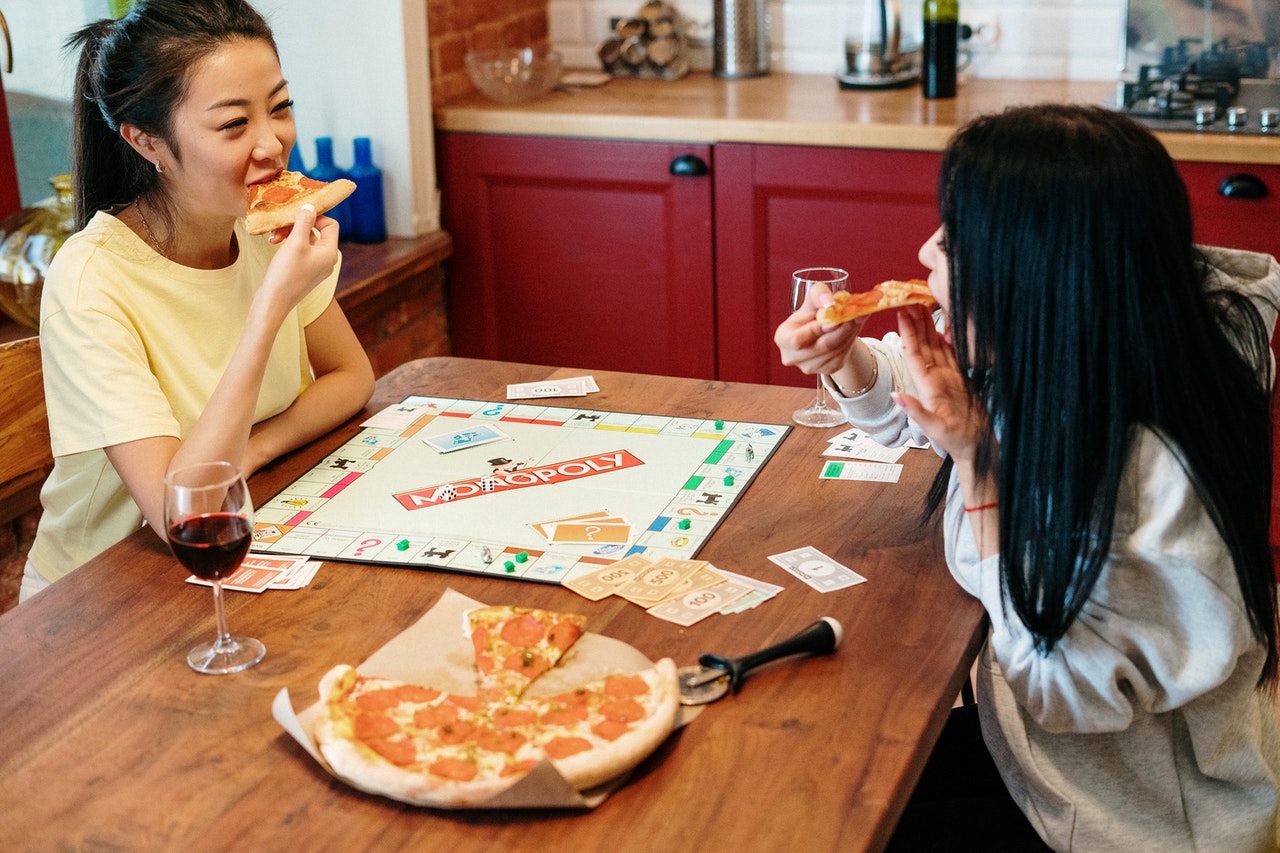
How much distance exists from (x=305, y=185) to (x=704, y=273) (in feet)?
5.31

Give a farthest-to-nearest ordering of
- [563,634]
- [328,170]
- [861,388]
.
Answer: [328,170] < [861,388] < [563,634]

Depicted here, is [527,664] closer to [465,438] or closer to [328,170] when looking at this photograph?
[465,438]

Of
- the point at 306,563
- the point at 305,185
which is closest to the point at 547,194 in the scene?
the point at 305,185

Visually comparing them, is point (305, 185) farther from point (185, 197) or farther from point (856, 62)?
point (856, 62)

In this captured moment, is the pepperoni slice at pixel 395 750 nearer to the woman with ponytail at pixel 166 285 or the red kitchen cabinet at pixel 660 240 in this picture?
the woman with ponytail at pixel 166 285

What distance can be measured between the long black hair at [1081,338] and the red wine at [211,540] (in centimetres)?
80

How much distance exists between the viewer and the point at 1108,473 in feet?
4.34

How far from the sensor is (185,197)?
1971mm

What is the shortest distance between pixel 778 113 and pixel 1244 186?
3.65 feet

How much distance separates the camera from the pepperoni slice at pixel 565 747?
117 centimetres

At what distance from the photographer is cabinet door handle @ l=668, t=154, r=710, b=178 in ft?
10.9

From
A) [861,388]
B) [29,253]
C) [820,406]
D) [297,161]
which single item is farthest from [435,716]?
[297,161]

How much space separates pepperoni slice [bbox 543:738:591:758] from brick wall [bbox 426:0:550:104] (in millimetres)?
2706

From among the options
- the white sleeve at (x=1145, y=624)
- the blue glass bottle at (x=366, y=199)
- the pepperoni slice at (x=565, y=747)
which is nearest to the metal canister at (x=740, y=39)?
the blue glass bottle at (x=366, y=199)
